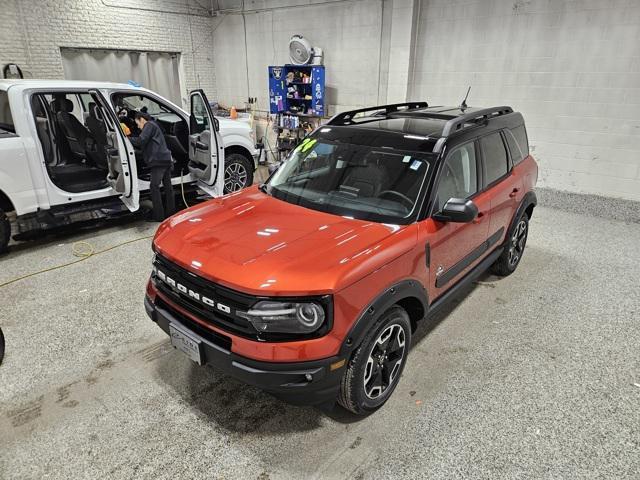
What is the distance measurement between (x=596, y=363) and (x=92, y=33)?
33.8 feet

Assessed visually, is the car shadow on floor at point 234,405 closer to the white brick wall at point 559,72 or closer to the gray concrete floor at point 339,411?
the gray concrete floor at point 339,411

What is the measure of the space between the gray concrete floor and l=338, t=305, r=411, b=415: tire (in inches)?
5.7

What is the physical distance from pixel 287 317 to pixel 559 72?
6.45m

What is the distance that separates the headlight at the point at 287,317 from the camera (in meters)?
2.02

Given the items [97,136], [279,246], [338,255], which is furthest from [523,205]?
[97,136]

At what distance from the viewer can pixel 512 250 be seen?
13.8 ft

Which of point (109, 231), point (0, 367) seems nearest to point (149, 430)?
point (0, 367)

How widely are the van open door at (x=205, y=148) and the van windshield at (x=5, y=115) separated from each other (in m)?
2.06

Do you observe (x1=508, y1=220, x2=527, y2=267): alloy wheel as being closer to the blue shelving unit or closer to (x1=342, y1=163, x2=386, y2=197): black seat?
(x1=342, y1=163, x2=386, y2=197): black seat

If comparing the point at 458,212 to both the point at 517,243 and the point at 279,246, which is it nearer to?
the point at 279,246

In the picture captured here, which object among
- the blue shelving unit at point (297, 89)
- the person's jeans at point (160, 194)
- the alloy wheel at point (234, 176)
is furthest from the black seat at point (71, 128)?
the blue shelving unit at point (297, 89)

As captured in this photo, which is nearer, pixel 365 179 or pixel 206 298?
pixel 206 298

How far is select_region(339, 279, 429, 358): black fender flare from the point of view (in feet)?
6.97

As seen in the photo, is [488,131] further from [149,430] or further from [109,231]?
[109,231]
